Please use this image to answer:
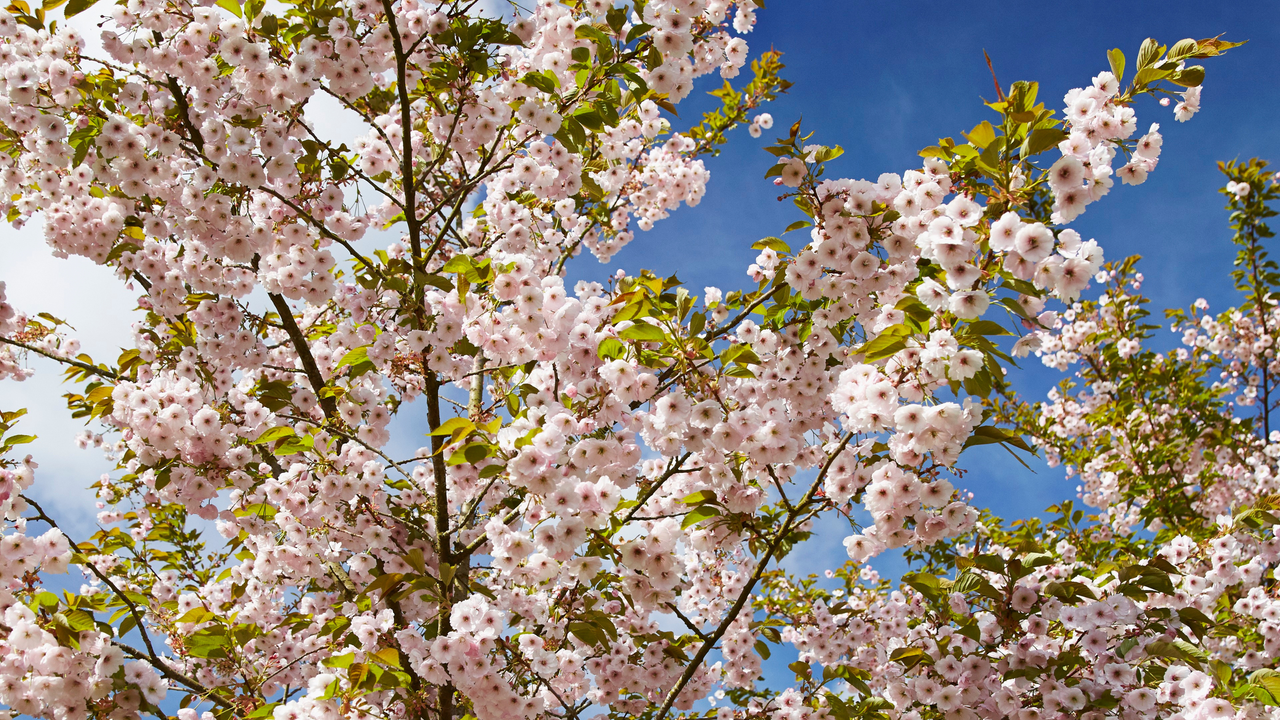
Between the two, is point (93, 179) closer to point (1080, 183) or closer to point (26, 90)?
point (26, 90)

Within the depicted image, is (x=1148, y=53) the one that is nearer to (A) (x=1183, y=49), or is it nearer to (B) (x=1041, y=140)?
(A) (x=1183, y=49)

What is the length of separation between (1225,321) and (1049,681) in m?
10.1

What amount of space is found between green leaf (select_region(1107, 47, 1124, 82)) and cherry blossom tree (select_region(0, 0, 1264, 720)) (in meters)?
0.07

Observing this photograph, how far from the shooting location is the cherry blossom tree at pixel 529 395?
2889mm

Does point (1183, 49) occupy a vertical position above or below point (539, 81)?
below

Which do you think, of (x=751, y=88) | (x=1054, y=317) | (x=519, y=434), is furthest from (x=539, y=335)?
(x=751, y=88)

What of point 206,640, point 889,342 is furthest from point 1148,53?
point 206,640

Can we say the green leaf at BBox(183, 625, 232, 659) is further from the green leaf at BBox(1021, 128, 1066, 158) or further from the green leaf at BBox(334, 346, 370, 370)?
the green leaf at BBox(1021, 128, 1066, 158)

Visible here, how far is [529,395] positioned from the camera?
3350 millimetres

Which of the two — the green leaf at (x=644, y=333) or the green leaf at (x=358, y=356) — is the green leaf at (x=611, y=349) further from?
the green leaf at (x=358, y=356)

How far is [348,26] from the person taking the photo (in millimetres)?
4109

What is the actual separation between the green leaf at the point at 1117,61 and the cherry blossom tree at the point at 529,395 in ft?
0.23

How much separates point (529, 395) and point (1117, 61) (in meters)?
2.75

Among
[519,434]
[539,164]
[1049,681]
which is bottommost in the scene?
[1049,681]
